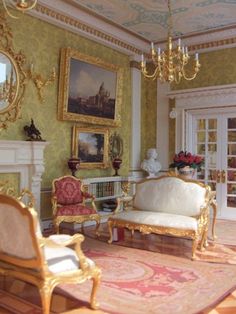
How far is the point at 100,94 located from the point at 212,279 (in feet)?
14.7

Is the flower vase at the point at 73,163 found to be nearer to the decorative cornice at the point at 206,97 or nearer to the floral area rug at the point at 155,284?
the floral area rug at the point at 155,284

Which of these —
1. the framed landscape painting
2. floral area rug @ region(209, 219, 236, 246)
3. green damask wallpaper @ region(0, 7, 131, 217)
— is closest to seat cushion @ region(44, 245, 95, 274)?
green damask wallpaper @ region(0, 7, 131, 217)

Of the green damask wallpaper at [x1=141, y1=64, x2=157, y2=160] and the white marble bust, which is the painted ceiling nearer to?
the green damask wallpaper at [x1=141, y1=64, x2=157, y2=160]

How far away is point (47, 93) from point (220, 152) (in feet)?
12.6

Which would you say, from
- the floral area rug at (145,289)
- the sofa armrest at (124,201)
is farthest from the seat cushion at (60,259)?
the sofa armrest at (124,201)

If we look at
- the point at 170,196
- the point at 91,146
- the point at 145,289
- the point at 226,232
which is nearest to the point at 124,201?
the point at 170,196

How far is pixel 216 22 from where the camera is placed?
689 cm

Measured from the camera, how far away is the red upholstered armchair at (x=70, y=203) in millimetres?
5570

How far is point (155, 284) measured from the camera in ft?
12.1

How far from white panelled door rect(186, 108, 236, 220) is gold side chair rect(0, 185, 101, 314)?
516 centimetres

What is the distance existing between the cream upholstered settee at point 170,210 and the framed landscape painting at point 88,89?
1946 mm

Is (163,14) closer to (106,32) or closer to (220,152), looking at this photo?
(106,32)

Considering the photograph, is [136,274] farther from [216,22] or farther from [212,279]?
[216,22]

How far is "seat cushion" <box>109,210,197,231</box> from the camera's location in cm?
473
